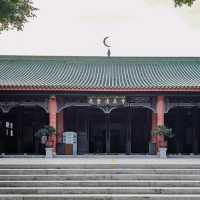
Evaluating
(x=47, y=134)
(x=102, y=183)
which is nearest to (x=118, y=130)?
(x=47, y=134)

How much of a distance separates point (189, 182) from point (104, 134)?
480 inches

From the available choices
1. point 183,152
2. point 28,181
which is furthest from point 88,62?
point 28,181

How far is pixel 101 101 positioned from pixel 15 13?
775 centimetres

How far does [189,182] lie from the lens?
A: 40.9ft

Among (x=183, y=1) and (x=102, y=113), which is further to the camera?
(x=102, y=113)

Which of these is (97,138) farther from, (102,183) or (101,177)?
(102,183)

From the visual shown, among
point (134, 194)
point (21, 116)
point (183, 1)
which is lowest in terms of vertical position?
point (134, 194)

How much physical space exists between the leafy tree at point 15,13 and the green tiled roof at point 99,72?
516cm

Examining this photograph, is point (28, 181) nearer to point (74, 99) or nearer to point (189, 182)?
point (189, 182)

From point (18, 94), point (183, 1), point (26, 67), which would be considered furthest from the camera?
point (26, 67)

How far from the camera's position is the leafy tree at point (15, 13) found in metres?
14.0

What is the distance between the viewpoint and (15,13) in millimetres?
14977

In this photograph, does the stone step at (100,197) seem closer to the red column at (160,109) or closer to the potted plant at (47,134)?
the potted plant at (47,134)

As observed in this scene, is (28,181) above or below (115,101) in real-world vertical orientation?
below
